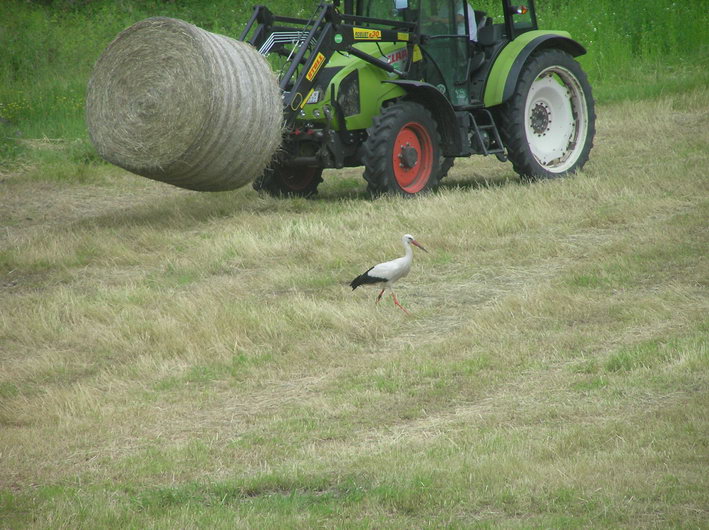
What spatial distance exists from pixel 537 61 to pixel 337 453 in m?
7.88

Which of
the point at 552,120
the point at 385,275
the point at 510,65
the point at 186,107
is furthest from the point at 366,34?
the point at 385,275

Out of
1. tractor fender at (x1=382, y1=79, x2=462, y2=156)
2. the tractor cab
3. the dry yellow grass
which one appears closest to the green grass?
the tractor cab

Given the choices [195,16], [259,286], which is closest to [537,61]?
[259,286]

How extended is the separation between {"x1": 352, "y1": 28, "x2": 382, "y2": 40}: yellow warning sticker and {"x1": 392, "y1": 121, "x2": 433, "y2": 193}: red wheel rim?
3.35 feet

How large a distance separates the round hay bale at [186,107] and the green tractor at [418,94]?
1.87ft

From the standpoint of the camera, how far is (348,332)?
717 cm

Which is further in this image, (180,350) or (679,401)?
(180,350)

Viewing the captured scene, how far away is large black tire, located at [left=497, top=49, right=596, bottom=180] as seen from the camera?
11.9m

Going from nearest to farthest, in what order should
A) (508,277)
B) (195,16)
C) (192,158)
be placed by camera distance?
(508,277) < (192,158) < (195,16)

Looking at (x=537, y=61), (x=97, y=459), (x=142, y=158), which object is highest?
(x=537, y=61)

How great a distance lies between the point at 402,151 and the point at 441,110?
29.7 inches

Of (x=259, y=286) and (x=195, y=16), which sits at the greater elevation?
(x=195, y=16)

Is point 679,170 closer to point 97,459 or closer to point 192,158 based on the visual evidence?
point 192,158

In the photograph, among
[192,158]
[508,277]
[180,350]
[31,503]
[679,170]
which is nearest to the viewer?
[31,503]
